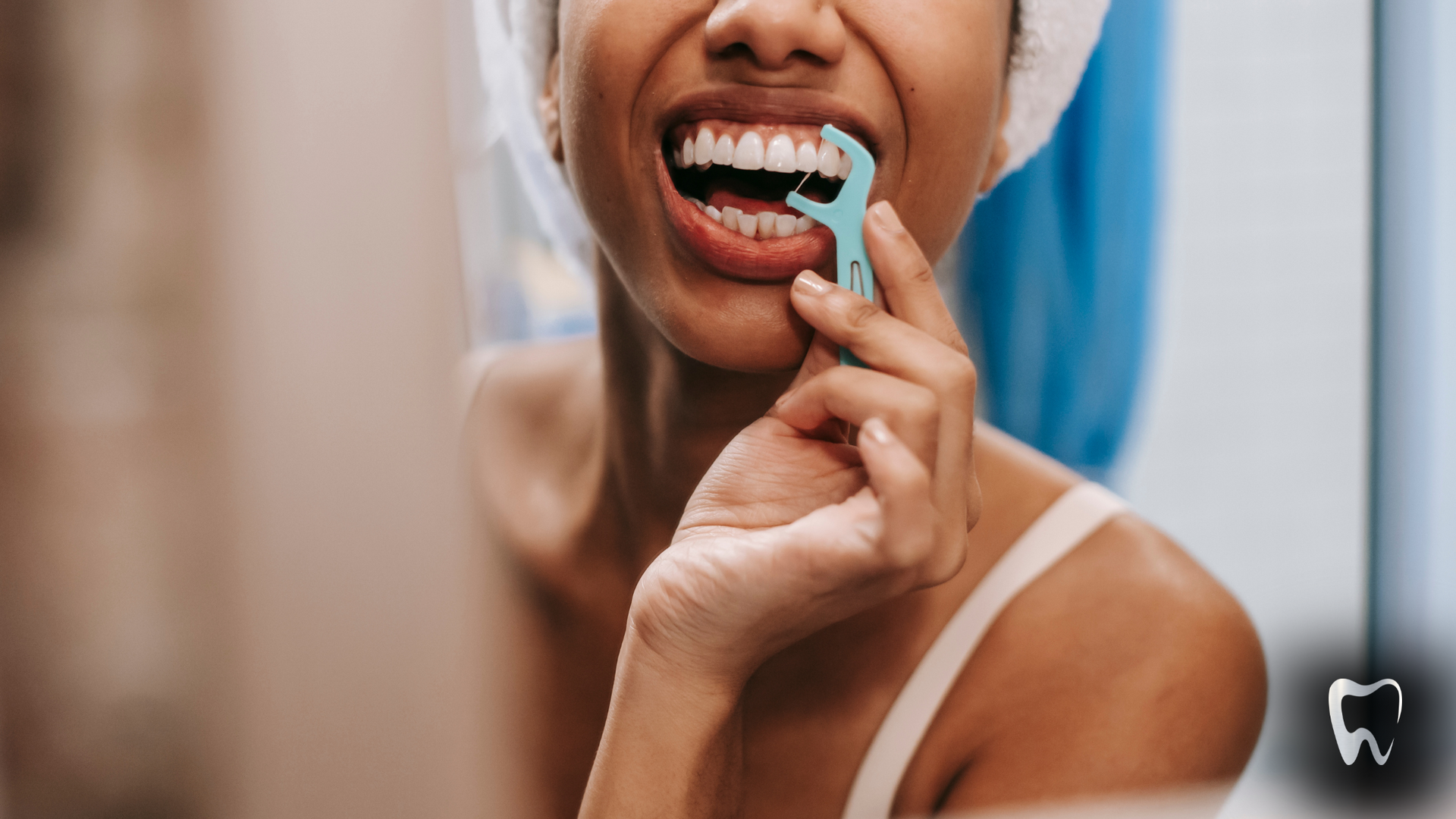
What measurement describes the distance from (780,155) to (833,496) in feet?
0.64

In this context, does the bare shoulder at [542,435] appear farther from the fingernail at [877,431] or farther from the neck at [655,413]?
the fingernail at [877,431]

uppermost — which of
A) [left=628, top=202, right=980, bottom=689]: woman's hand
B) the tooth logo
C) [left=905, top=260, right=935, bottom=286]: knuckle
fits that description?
[left=905, top=260, right=935, bottom=286]: knuckle

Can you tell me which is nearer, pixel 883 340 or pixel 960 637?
pixel 883 340

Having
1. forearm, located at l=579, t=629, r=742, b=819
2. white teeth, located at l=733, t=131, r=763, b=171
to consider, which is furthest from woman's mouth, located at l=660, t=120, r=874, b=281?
forearm, located at l=579, t=629, r=742, b=819

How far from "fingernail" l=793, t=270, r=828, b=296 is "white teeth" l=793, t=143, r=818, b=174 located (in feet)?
0.22

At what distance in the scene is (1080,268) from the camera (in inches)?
36.4

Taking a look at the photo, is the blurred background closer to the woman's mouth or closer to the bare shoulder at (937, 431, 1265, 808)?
the woman's mouth

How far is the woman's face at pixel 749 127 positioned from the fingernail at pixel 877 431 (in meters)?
0.11

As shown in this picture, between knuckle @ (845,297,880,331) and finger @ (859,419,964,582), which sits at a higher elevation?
knuckle @ (845,297,880,331)

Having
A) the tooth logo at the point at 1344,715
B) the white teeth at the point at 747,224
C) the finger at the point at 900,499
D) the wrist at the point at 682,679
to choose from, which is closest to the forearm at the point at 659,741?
the wrist at the point at 682,679

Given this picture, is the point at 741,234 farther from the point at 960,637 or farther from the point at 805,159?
the point at 960,637

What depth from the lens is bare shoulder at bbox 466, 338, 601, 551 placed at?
0.75m

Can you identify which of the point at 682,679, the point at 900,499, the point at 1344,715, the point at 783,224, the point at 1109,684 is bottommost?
the point at 1344,715

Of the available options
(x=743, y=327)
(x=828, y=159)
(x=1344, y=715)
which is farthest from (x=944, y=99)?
(x=1344, y=715)
